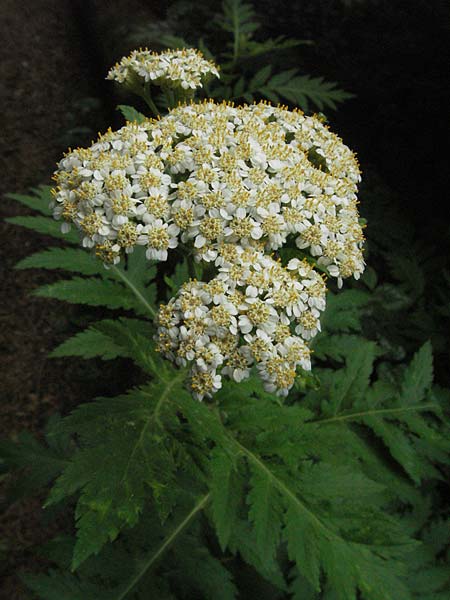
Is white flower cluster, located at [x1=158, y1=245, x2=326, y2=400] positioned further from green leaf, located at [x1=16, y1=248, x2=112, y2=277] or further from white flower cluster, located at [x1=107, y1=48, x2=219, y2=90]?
white flower cluster, located at [x1=107, y1=48, x2=219, y2=90]

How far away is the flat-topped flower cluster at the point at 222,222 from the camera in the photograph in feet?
6.48

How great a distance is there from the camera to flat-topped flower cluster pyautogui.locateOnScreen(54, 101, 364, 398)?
1976mm

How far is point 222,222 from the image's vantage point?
2.05 meters

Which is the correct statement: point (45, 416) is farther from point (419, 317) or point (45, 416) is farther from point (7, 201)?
point (419, 317)

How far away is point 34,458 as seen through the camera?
2.73m

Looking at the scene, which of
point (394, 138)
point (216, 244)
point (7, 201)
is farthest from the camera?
point (7, 201)

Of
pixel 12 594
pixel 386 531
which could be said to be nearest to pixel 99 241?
pixel 386 531

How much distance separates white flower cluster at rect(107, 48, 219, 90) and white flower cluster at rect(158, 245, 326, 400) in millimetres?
1144

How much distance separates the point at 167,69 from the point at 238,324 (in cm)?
147

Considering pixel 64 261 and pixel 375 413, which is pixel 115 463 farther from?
pixel 375 413

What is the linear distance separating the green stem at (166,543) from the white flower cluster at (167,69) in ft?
6.84

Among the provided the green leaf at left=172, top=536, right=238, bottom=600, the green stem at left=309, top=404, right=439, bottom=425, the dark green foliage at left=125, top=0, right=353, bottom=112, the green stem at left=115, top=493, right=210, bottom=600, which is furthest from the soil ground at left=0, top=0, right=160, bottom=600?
the green stem at left=309, top=404, right=439, bottom=425

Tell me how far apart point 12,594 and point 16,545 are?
353 millimetres

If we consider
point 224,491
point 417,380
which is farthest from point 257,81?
point 224,491
